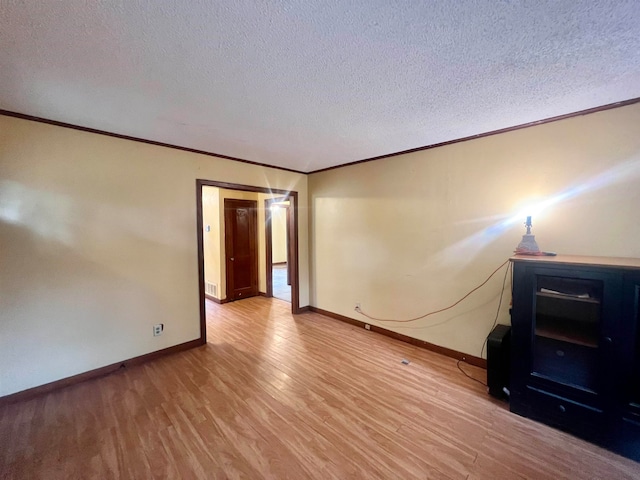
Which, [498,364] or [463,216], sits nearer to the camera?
[498,364]

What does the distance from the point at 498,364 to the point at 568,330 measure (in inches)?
22.8

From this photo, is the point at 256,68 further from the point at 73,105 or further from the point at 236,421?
the point at 236,421

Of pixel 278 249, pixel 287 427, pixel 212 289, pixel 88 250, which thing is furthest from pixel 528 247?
pixel 278 249

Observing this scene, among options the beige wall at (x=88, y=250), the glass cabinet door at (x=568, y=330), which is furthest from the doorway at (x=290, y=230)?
the glass cabinet door at (x=568, y=330)

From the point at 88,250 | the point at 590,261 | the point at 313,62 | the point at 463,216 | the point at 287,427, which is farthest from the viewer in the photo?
the point at 463,216

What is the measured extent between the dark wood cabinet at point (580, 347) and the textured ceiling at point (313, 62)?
1268 mm

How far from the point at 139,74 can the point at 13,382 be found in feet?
9.00

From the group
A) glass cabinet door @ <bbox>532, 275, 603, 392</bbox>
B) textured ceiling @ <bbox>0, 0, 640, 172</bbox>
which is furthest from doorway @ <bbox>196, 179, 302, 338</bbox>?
glass cabinet door @ <bbox>532, 275, 603, 392</bbox>

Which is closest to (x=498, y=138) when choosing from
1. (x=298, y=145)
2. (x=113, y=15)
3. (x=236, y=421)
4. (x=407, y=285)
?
(x=407, y=285)

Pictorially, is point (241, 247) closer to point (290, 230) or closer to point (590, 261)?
point (290, 230)

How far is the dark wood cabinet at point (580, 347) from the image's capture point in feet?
5.44

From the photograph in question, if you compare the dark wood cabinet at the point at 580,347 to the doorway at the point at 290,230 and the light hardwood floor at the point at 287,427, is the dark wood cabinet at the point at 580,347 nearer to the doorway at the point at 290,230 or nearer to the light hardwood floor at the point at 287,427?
the light hardwood floor at the point at 287,427

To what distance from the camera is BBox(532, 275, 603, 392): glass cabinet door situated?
1.80 m

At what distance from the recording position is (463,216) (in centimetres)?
285
